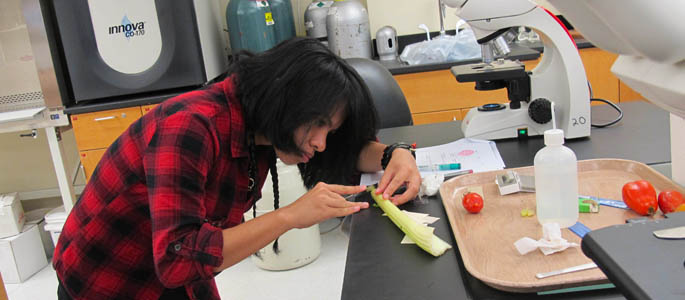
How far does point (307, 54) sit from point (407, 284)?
1.43 feet

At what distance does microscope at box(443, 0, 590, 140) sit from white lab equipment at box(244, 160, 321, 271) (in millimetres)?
1038

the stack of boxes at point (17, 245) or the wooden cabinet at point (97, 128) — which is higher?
the wooden cabinet at point (97, 128)

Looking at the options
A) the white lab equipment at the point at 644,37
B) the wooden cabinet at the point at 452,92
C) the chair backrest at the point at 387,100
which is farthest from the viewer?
the wooden cabinet at the point at 452,92

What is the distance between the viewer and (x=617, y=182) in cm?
115

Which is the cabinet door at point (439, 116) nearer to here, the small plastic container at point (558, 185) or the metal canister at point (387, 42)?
the metal canister at point (387, 42)

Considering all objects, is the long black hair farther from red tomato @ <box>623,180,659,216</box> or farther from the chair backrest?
the chair backrest

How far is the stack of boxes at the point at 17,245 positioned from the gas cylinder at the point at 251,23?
1.44 meters

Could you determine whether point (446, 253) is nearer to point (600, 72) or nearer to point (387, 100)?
point (387, 100)

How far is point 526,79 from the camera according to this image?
162cm

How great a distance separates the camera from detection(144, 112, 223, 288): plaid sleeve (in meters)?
0.89

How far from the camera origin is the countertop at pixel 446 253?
32.2 inches

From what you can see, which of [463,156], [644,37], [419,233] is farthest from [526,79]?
[644,37]

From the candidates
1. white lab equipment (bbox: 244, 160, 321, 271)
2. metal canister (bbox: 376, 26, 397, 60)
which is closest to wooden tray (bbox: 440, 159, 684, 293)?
white lab equipment (bbox: 244, 160, 321, 271)

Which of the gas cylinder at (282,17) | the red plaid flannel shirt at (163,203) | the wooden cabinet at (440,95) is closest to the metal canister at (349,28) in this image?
the gas cylinder at (282,17)
